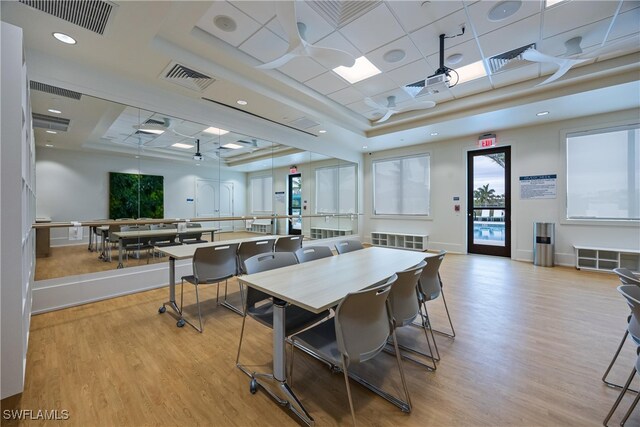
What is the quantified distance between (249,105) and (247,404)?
14.1 feet

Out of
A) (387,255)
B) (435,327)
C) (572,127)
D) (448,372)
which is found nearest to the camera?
(448,372)

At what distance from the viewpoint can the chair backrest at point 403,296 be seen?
1831mm

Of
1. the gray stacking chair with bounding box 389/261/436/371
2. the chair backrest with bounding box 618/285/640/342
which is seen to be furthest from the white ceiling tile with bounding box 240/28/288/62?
the chair backrest with bounding box 618/285/640/342

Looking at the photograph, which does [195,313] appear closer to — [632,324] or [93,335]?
[93,335]

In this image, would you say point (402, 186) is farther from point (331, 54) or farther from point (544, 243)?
point (331, 54)

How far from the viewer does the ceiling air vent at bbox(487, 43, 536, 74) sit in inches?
138

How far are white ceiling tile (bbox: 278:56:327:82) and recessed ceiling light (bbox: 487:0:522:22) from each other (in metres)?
2.11

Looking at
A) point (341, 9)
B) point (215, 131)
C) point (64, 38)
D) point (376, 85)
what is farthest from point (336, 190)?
point (64, 38)

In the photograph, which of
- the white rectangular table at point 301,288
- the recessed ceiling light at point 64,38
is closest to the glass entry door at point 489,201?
the white rectangular table at point 301,288

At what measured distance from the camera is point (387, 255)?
2.97 m

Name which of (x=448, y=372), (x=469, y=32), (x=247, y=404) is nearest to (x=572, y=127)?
(x=469, y=32)

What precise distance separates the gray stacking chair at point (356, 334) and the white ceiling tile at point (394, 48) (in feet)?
10.2

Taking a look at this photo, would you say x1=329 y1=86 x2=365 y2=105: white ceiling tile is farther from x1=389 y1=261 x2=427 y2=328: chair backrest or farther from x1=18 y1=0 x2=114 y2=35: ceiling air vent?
x1=389 y1=261 x2=427 y2=328: chair backrest

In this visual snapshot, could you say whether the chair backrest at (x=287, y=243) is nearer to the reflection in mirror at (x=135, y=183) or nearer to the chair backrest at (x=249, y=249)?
the chair backrest at (x=249, y=249)
